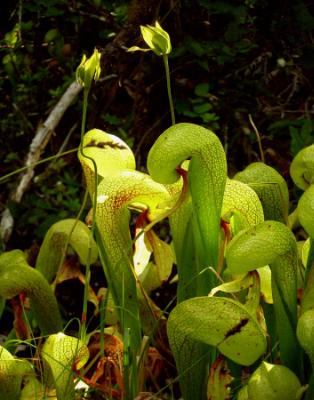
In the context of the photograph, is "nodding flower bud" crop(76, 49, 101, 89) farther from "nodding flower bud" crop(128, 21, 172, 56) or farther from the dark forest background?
the dark forest background

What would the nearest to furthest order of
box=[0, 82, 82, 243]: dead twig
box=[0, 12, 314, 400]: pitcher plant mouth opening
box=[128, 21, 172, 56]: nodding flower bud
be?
box=[0, 12, 314, 400]: pitcher plant mouth opening
box=[128, 21, 172, 56]: nodding flower bud
box=[0, 82, 82, 243]: dead twig

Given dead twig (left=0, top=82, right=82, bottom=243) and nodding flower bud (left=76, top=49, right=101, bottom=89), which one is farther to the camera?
dead twig (left=0, top=82, right=82, bottom=243)

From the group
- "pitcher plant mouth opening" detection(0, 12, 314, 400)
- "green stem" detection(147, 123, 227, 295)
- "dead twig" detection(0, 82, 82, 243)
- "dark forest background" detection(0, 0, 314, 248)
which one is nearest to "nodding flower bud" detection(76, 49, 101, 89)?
"pitcher plant mouth opening" detection(0, 12, 314, 400)

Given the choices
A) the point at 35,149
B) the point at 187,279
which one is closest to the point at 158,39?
the point at 187,279

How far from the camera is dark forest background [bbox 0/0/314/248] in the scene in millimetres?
2176

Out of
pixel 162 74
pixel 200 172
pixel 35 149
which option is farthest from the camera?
pixel 162 74

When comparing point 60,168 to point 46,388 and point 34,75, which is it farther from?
point 46,388

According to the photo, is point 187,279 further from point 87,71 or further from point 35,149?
point 35,149

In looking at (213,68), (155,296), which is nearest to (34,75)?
(213,68)

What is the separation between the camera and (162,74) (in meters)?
2.32

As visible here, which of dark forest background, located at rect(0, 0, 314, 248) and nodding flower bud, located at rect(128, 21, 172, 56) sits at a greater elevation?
nodding flower bud, located at rect(128, 21, 172, 56)

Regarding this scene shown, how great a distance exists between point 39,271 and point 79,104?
1251mm

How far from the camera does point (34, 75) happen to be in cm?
260

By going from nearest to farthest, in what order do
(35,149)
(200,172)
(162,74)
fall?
1. (200,172)
2. (35,149)
3. (162,74)
